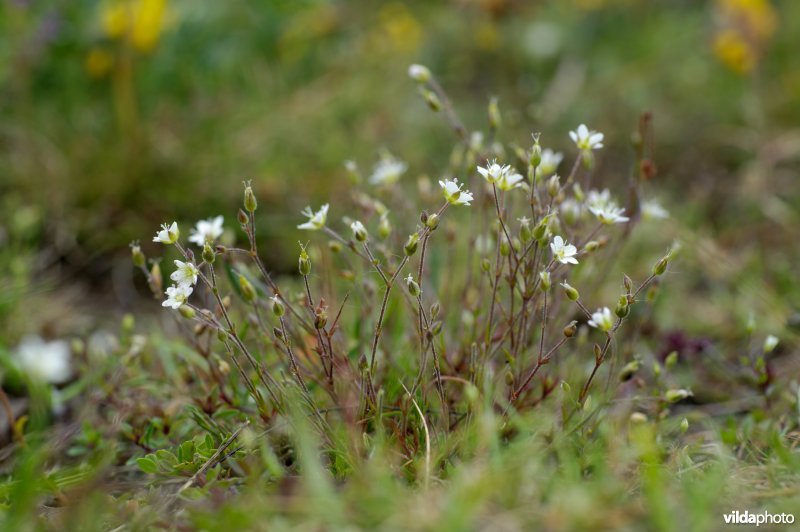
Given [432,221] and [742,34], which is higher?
[742,34]

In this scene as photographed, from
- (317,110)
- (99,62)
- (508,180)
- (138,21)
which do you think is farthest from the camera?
(317,110)

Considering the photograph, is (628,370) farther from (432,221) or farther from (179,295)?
(179,295)

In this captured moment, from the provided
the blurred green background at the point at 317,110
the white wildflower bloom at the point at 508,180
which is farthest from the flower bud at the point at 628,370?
the blurred green background at the point at 317,110

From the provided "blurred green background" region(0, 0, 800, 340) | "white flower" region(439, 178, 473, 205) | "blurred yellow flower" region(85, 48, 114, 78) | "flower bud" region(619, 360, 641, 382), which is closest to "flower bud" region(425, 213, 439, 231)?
"white flower" region(439, 178, 473, 205)

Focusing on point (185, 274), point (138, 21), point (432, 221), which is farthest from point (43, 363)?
point (138, 21)

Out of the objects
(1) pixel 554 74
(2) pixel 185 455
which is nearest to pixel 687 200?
(1) pixel 554 74

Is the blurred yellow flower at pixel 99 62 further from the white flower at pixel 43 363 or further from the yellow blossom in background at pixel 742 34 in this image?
the yellow blossom in background at pixel 742 34

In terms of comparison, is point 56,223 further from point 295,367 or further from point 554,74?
point 554,74
